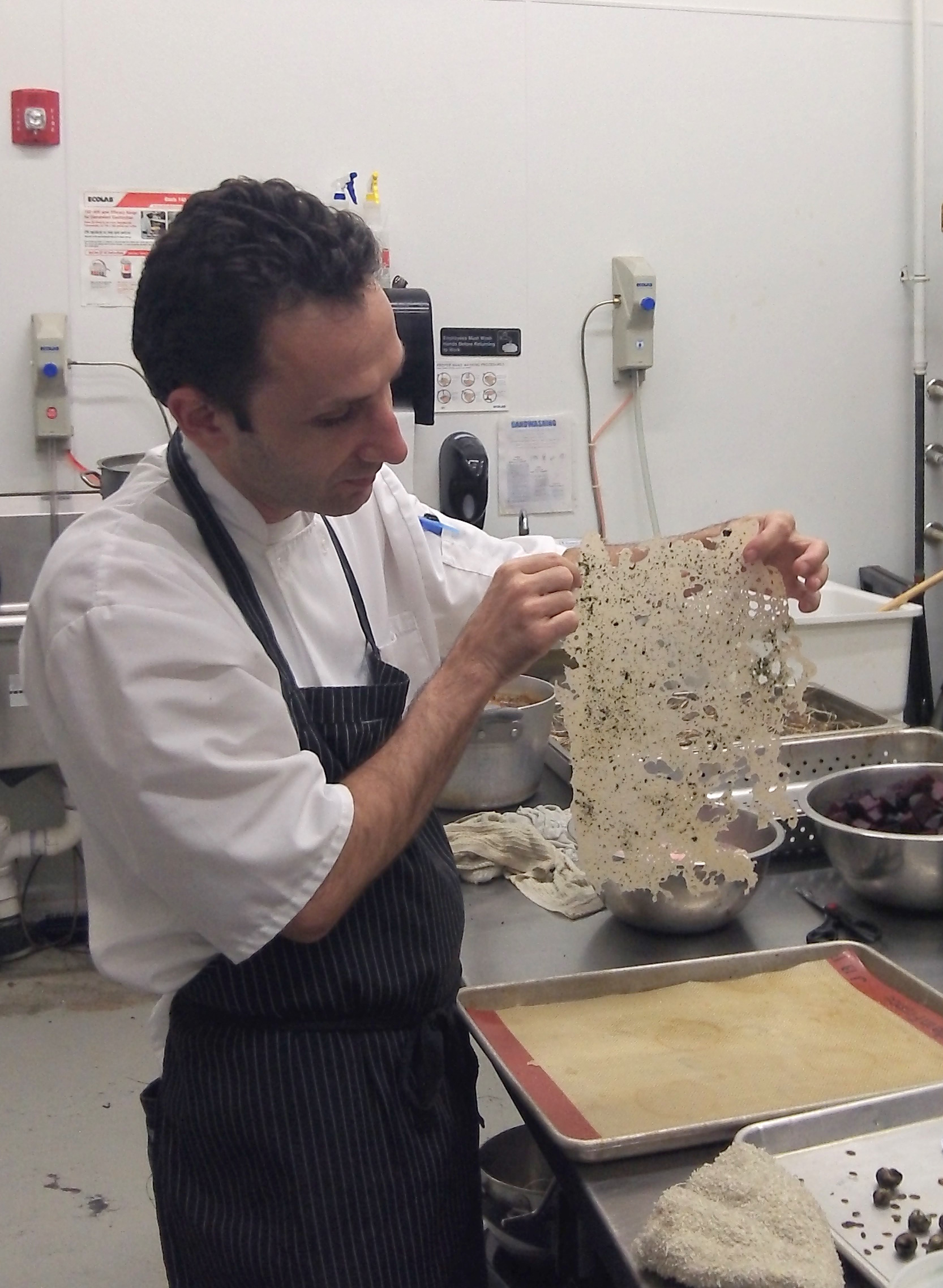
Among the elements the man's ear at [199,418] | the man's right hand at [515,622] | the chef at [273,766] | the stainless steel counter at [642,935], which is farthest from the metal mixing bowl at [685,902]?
the man's ear at [199,418]

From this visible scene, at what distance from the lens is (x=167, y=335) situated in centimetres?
117

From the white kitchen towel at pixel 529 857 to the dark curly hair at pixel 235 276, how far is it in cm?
84

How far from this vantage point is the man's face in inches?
45.4

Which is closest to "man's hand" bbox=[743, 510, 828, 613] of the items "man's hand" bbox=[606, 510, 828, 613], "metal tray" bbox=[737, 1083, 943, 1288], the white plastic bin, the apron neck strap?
"man's hand" bbox=[606, 510, 828, 613]

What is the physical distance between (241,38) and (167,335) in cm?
255

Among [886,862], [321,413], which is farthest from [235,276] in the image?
[886,862]

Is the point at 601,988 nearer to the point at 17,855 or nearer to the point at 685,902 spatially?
the point at 685,902

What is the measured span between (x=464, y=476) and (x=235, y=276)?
239 cm

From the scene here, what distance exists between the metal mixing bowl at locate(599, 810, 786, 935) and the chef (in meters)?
0.31

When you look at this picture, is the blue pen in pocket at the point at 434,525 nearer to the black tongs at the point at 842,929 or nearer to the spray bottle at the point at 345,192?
the black tongs at the point at 842,929

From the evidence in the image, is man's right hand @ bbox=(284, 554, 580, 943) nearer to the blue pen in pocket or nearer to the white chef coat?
the white chef coat

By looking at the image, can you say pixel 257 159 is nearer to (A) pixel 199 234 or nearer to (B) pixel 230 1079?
(A) pixel 199 234

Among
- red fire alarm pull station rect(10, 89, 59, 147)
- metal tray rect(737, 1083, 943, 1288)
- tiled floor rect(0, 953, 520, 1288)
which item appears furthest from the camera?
red fire alarm pull station rect(10, 89, 59, 147)

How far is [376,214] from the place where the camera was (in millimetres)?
3436
